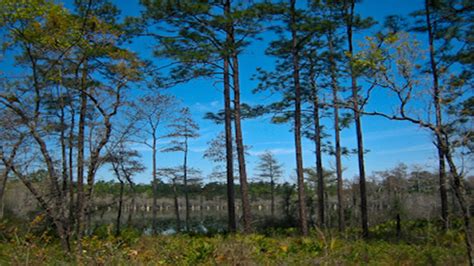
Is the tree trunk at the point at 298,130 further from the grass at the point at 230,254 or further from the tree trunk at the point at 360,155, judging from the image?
the grass at the point at 230,254

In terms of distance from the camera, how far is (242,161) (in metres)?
13.0

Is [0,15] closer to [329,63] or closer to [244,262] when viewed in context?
[244,262]

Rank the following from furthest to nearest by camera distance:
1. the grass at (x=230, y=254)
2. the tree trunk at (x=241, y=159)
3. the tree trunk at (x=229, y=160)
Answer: the tree trunk at (x=229, y=160) < the tree trunk at (x=241, y=159) < the grass at (x=230, y=254)

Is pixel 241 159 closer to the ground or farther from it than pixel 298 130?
closer to the ground

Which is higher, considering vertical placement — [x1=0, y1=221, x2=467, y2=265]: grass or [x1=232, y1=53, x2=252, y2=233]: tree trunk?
[x1=232, y1=53, x2=252, y2=233]: tree trunk

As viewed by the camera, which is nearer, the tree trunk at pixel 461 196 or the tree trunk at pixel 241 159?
the tree trunk at pixel 461 196

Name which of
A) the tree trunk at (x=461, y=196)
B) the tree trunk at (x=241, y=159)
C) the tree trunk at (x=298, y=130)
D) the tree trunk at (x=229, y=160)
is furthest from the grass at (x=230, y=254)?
the tree trunk at (x=229, y=160)

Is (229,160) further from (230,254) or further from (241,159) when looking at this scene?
(230,254)

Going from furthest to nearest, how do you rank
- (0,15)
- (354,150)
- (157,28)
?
(354,150) → (157,28) → (0,15)

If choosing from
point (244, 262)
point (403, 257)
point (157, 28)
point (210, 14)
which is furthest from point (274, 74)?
point (244, 262)

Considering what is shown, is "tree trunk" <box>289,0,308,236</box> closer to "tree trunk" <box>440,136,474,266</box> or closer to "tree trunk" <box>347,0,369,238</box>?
"tree trunk" <box>347,0,369,238</box>

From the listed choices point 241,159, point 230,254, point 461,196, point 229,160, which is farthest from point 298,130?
point 230,254

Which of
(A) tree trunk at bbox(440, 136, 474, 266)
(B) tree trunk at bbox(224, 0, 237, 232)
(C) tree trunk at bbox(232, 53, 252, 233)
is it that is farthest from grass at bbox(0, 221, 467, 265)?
(B) tree trunk at bbox(224, 0, 237, 232)

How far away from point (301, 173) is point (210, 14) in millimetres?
6353
